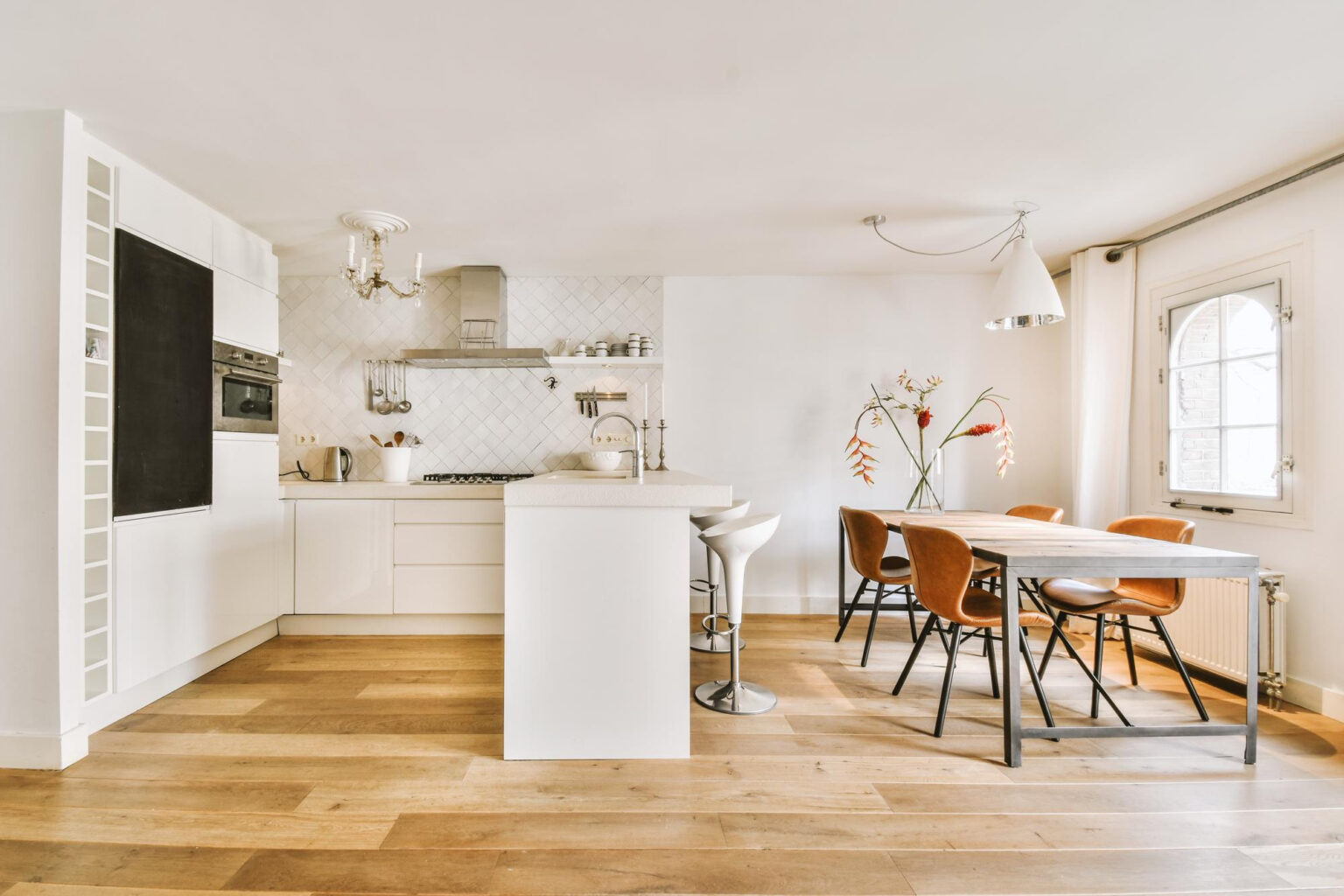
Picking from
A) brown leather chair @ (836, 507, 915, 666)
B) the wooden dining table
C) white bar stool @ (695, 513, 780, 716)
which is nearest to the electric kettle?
white bar stool @ (695, 513, 780, 716)

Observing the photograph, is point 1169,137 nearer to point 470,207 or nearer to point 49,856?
point 470,207

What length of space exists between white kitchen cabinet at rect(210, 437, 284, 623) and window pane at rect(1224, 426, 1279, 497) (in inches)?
197

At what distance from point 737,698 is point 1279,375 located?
9.29 ft

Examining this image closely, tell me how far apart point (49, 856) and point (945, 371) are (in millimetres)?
4697

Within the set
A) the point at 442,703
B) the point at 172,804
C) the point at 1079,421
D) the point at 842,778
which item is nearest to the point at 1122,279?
the point at 1079,421

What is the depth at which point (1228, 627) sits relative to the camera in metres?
2.69

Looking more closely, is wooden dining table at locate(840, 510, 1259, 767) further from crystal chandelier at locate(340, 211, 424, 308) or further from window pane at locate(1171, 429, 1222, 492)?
crystal chandelier at locate(340, 211, 424, 308)

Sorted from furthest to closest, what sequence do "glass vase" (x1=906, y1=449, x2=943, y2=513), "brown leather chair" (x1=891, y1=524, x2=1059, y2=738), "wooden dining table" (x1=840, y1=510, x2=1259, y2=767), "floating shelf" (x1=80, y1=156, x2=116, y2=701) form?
1. "glass vase" (x1=906, y1=449, x2=943, y2=513)
2. "floating shelf" (x1=80, y1=156, x2=116, y2=701)
3. "brown leather chair" (x1=891, y1=524, x2=1059, y2=738)
4. "wooden dining table" (x1=840, y1=510, x2=1259, y2=767)

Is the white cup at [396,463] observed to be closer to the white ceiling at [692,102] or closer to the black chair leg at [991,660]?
the white ceiling at [692,102]

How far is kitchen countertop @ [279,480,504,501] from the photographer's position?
3.54 meters

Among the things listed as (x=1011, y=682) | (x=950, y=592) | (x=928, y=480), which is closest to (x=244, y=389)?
(x=950, y=592)

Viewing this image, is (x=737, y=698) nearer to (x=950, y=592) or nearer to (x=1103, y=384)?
(x=950, y=592)

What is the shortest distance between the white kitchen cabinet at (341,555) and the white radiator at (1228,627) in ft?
13.7

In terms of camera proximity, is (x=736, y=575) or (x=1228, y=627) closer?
(x=736, y=575)
